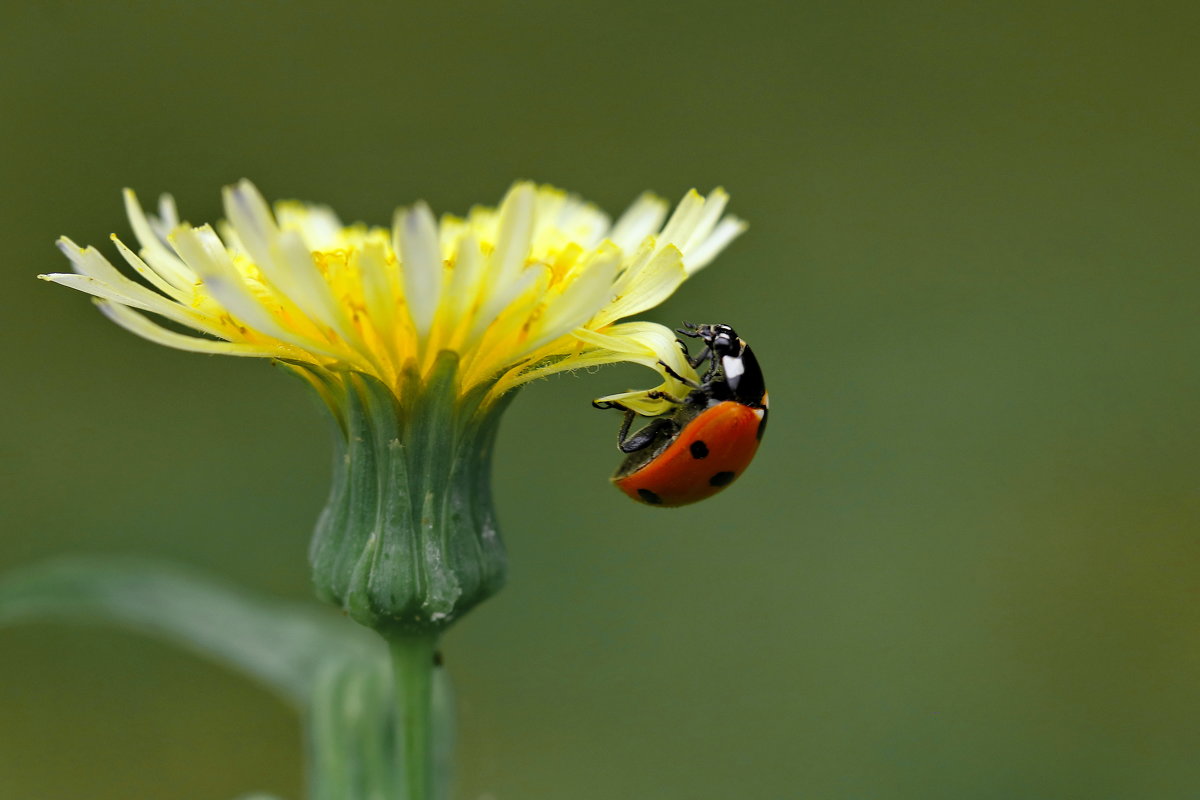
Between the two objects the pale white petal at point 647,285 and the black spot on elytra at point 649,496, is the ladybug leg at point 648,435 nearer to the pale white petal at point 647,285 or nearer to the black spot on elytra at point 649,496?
the black spot on elytra at point 649,496

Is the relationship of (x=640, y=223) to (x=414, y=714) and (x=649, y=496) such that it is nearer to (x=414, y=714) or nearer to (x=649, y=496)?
(x=649, y=496)

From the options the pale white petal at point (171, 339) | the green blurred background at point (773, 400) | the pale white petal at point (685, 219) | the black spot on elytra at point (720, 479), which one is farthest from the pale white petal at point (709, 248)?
the green blurred background at point (773, 400)

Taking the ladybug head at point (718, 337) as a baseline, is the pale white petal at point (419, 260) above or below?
below

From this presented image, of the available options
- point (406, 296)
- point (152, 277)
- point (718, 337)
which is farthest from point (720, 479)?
point (152, 277)

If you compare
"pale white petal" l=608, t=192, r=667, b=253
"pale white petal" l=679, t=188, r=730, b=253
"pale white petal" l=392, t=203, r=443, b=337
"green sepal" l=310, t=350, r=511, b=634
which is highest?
"pale white petal" l=608, t=192, r=667, b=253

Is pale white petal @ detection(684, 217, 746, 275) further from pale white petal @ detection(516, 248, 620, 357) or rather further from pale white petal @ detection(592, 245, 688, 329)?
pale white petal @ detection(516, 248, 620, 357)

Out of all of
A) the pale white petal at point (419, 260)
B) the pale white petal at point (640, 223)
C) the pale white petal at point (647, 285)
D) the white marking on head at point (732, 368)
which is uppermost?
the pale white petal at point (640, 223)

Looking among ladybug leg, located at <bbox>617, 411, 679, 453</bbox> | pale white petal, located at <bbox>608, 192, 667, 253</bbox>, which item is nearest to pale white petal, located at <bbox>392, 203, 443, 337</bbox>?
ladybug leg, located at <bbox>617, 411, 679, 453</bbox>
